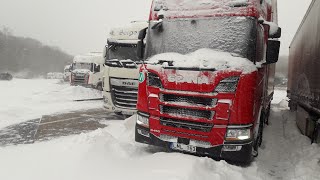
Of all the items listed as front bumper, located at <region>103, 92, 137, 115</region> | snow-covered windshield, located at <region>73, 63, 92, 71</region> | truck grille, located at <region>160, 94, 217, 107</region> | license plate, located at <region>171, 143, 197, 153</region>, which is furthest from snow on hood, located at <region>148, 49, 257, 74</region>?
snow-covered windshield, located at <region>73, 63, 92, 71</region>

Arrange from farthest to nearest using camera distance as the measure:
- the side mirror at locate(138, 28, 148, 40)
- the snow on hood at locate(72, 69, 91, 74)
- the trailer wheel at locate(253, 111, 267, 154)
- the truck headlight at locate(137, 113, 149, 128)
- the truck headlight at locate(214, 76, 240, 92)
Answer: the snow on hood at locate(72, 69, 91, 74) < the side mirror at locate(138, 28, 148, 40) < the trailer wheel at locate(253, 111, 267, 154) < the truck headlight at locate(137, 113, 149, 128) < the truck headlight at locate(214, 76, 240, 92)

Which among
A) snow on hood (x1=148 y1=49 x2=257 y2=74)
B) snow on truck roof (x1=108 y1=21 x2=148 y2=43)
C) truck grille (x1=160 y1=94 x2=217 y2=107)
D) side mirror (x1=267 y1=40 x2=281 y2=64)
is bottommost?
truck grille (x1=160 y1=94 x2=217 y2=107)

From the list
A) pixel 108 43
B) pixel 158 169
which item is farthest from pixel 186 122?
pixel 108 43

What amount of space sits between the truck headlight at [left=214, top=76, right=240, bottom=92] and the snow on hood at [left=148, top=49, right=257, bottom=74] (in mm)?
164

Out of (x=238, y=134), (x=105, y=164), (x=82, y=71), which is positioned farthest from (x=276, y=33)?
(x=82, y=71)

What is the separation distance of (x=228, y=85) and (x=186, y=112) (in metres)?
0.87

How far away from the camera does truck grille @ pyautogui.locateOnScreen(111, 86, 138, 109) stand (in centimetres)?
1014

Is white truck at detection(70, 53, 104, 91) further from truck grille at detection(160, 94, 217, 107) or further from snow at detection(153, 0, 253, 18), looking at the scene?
truck grille at detection(160, 94, 217, 107)

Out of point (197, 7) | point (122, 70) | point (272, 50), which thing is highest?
point (197, 7)

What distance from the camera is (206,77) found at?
511 centimetres

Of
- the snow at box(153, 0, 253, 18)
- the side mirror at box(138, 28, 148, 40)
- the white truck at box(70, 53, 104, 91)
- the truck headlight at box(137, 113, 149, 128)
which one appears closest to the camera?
the snow at box(153, 0, 253, 18)

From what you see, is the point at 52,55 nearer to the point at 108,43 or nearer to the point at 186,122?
the point at 108,43

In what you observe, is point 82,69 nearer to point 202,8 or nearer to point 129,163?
point 202,8

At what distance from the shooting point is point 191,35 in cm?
571
